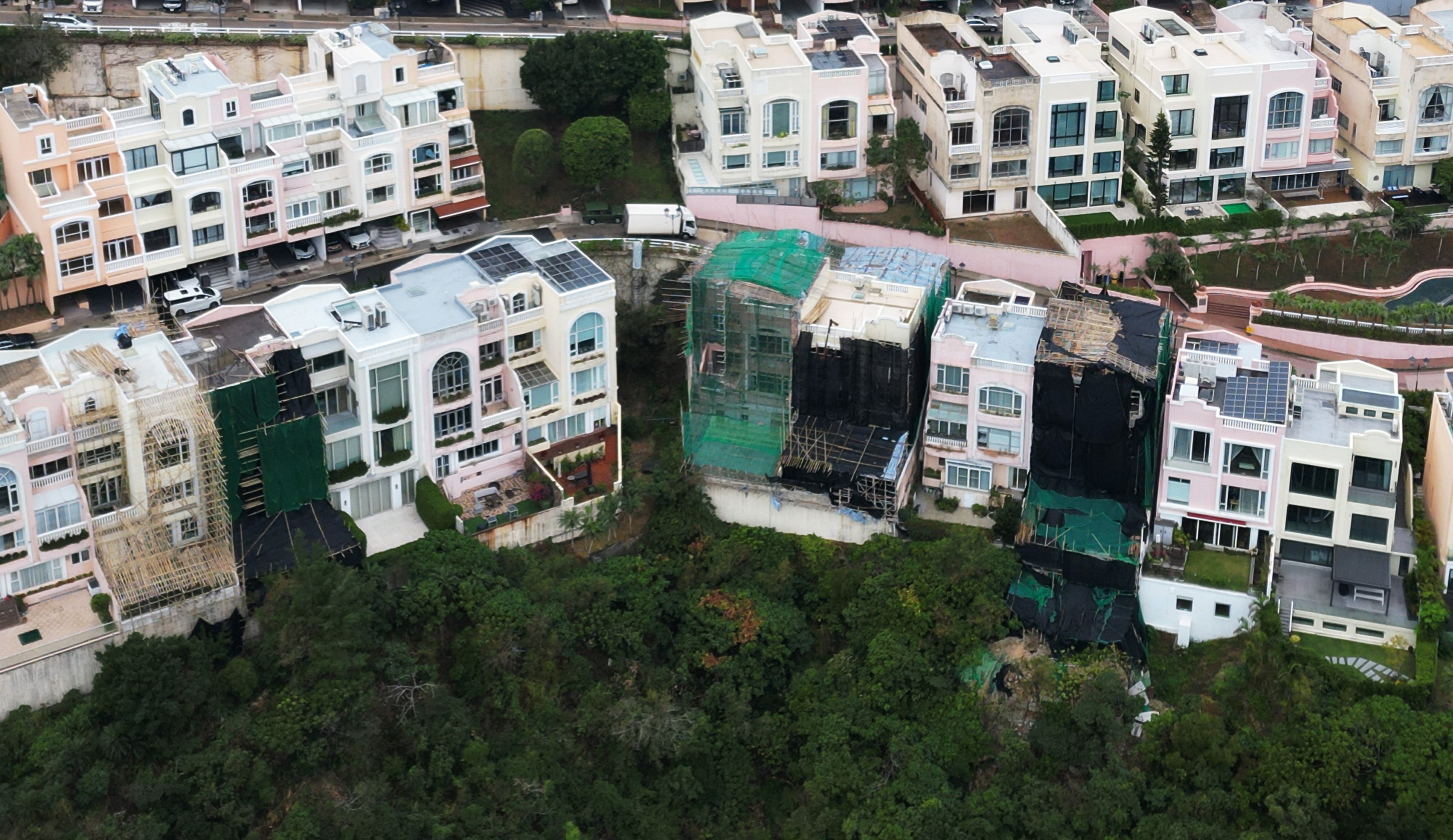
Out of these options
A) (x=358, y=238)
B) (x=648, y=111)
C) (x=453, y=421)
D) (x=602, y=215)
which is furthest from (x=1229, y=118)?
(x=453, y=421)

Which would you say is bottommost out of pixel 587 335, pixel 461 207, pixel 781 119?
pixel 587 335

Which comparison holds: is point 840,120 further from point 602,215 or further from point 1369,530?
point 1369,530

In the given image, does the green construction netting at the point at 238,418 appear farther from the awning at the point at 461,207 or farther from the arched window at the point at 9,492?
the awning at the point at 461,207

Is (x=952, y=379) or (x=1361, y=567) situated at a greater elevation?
(x=952, y=379)

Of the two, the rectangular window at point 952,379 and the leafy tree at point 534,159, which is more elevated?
the leafy tree at point 534,159

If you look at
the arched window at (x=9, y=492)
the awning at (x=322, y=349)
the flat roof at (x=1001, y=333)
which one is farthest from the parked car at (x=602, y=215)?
the arched window at (x=9, y=492)

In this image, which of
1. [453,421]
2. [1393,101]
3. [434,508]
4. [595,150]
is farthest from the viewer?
[1393,101]

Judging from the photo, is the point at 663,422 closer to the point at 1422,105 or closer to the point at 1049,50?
the point at 1049,50
